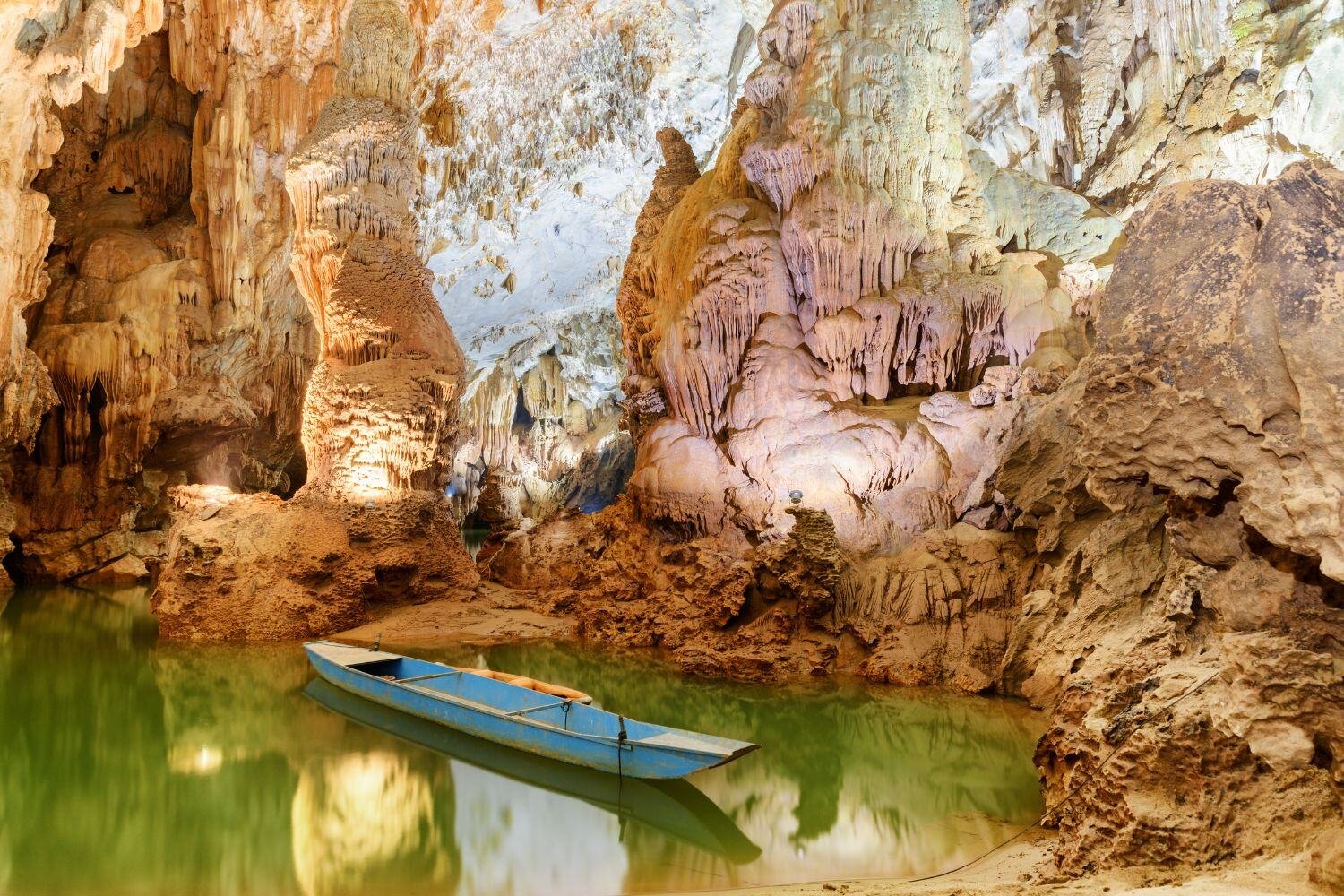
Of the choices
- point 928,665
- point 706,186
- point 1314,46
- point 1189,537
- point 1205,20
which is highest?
point 1205,20

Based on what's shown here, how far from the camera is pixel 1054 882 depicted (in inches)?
125

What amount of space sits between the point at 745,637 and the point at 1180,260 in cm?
561

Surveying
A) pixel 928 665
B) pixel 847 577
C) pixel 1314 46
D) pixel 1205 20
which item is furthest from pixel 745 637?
pixel 1205 20

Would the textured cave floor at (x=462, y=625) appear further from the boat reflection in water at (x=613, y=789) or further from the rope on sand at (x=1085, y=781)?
the rope on sand at (x=1085, y=781)

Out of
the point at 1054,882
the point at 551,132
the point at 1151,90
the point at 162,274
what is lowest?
the point at 1054,882

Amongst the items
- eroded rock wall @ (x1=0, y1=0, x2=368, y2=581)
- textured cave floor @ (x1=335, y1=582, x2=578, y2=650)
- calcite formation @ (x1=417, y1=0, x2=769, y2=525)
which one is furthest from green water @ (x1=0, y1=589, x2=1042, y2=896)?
calcite formation @ (x1=417, y1=0, x2=769, y2=525)

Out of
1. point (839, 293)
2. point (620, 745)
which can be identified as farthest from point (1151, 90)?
point (620, 745)

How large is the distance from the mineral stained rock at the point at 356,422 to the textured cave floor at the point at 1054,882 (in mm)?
6502

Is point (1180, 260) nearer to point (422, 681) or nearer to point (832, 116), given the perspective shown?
point (422, 681)

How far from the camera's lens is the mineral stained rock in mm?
8883

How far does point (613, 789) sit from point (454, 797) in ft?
2.75

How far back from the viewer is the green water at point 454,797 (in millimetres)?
3986

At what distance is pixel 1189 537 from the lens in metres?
3.19

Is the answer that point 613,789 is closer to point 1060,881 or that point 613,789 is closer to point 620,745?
point 620,745
